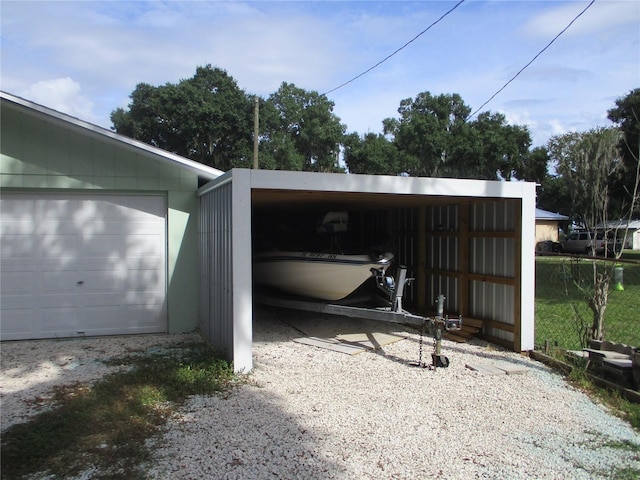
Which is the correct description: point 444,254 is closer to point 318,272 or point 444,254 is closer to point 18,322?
point 318,272

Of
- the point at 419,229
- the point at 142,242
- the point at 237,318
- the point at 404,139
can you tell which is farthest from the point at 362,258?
the point at 404,139

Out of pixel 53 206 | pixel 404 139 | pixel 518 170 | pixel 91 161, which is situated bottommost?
pixel 53 206

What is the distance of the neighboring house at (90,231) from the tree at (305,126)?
31007 millimetres

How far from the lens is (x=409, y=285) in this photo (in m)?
10.2

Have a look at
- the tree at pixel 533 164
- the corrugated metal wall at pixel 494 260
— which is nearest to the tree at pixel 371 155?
the tree at pixel 533 164

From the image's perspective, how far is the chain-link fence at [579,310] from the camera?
7.12m

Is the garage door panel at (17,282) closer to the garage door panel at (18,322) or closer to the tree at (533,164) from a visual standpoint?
the garage door panel at (18,322)

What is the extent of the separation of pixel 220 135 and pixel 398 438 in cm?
A: 3528

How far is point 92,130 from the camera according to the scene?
757cm

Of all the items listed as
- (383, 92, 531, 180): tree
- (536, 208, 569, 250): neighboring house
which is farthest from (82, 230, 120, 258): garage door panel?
(536, 208, 569, 250): neighboring house

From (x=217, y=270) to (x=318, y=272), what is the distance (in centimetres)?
208

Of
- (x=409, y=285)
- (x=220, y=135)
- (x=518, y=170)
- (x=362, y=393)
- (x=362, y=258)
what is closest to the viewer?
(x=362, y=393)

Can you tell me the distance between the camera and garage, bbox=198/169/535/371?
5926 millimetres

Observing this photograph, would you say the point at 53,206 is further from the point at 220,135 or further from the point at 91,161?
the point at 220,135
